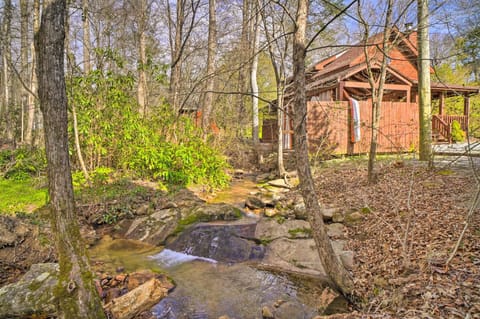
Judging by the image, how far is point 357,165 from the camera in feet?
30.4

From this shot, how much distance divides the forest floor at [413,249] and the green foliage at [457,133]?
8054 mm

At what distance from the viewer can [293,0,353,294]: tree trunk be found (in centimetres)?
311

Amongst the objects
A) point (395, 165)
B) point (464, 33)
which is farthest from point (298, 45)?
point (395, 165)

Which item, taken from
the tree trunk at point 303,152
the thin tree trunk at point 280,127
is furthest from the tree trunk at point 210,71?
the tree trunk at point 303,152

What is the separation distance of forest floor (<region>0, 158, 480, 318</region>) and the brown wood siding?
446 centimetres

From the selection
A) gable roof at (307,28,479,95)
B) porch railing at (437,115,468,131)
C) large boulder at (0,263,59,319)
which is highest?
gable roof at (307,28,479,95)

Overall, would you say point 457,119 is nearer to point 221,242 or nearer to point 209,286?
point 221,242

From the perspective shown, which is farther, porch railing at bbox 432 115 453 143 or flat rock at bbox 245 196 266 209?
porch railing at bbox 432 115 453 143

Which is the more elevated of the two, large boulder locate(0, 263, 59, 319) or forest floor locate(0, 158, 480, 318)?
forest floor locate(0, 158, 480, 318)

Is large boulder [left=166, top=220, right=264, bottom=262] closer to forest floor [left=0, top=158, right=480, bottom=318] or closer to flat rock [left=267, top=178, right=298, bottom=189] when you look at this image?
forest floor [left=0, top=158, right=480, bottom=318]

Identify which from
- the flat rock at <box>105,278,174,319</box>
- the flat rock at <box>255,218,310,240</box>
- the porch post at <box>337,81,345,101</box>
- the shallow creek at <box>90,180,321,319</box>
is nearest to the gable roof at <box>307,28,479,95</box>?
the porch post at <box>337,81,345,101</box>

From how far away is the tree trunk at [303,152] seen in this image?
311cm

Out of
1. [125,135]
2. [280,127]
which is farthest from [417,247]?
[280,127]

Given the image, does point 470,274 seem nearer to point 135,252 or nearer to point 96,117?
point 135,252
